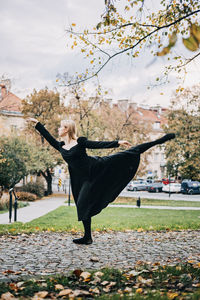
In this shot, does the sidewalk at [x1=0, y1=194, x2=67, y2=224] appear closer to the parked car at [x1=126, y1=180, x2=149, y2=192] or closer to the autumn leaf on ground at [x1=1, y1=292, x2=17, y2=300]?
the autumn leaf on ground at [x1=1, y1=292, x2=17, y2=300]

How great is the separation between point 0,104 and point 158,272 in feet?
62.3

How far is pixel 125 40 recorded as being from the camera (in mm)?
8086

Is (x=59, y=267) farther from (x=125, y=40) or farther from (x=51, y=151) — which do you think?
(x=51, y=151)

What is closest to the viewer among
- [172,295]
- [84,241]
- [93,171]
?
[172,295]

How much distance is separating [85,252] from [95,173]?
1433 mm

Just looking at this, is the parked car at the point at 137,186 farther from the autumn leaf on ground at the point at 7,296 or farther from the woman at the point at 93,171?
the autumn leaf on ground at the point at 7,296

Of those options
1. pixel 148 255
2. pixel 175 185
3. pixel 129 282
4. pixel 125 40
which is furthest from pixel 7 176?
pixel 175 185

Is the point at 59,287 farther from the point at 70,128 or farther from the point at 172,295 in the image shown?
the point at 70,128

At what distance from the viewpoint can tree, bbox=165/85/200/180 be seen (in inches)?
1248

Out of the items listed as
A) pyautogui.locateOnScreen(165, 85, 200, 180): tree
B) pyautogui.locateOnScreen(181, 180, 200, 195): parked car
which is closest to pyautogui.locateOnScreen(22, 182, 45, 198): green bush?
pyautogui.locateOnScreen(165, 85, 200, 180): tree

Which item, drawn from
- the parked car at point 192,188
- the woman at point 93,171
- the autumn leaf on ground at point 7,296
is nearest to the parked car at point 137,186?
the parked car at point 192,188

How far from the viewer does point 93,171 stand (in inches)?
244

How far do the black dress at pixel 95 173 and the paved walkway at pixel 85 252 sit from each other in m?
0.79

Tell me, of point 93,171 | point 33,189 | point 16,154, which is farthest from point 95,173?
point 33,189
